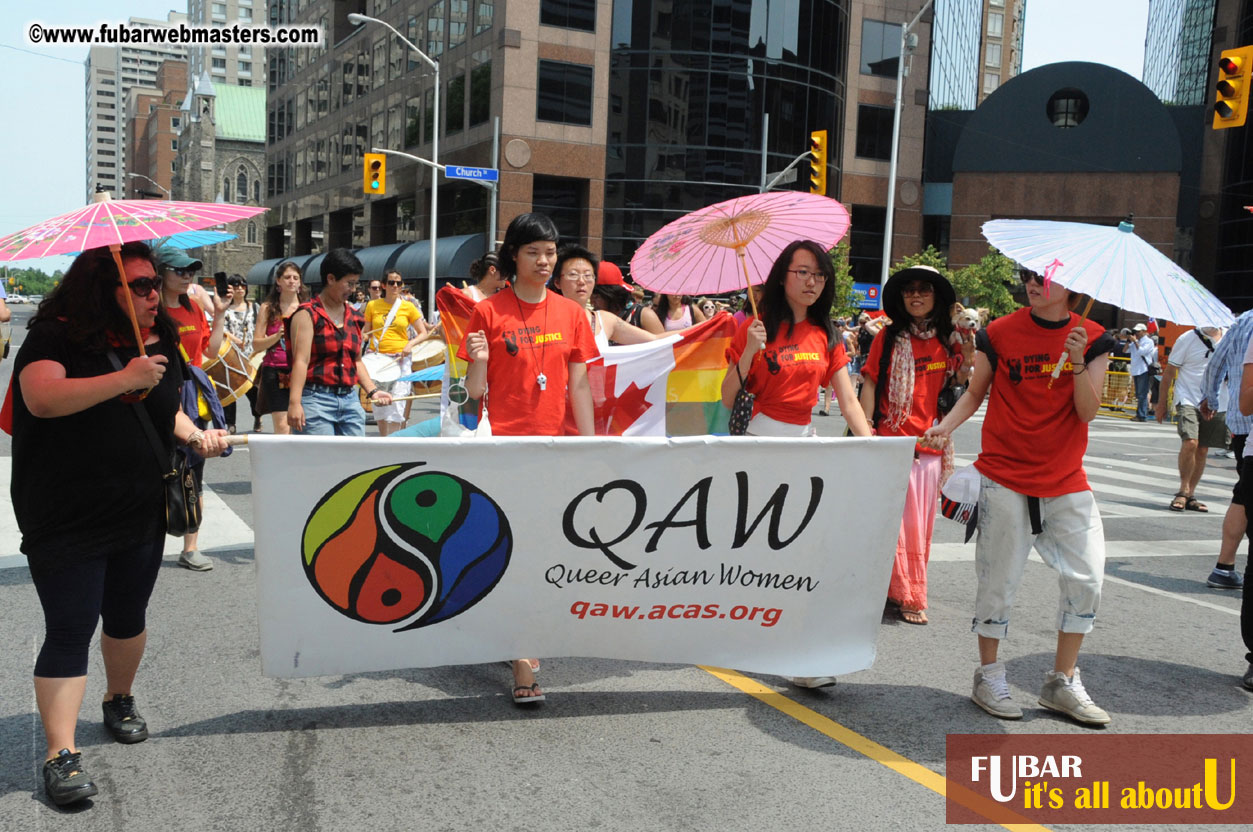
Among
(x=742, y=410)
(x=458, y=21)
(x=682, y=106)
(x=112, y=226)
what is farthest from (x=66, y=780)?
(x=458, y=21)

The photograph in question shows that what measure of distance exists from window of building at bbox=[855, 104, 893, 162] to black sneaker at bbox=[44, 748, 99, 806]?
159ft

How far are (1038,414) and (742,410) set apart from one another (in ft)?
4.72

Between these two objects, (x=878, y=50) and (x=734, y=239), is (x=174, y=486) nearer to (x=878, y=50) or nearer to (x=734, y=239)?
(x=734, y=239)

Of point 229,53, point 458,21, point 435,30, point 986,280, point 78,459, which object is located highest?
point 229,53

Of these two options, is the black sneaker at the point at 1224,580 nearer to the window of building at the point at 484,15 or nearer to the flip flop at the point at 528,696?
the flip flop at the point at 528,696

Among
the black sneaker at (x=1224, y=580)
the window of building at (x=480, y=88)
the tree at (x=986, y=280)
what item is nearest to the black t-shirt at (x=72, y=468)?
the black sneaker at (x=1224, y=580)

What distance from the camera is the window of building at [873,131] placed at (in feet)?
160

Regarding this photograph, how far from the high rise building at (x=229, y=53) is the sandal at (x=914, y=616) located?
514 feet

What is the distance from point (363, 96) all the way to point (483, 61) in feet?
50.7

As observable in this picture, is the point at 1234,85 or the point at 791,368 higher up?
the point at 1234,85

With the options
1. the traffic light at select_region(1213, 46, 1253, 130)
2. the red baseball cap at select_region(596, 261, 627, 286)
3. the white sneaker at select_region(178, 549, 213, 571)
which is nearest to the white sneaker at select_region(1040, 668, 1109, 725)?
the red baseball cap at select_region(596, 261, 627, 286)

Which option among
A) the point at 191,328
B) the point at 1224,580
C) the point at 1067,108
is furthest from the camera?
the point at 1067,108

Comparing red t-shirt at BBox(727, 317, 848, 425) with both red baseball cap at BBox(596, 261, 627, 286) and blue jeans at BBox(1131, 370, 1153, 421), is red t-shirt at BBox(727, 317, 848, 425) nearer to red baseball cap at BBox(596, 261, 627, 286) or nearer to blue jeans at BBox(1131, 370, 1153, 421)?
red baseball cap at BBox(596, 261, 627, 286)

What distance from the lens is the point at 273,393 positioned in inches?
317
